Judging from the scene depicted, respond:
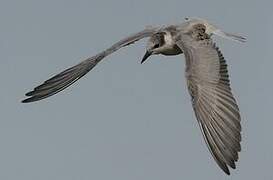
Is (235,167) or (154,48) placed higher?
(154,48)

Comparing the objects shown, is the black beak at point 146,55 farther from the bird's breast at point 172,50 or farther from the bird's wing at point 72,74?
the bird's wing at point 72,74

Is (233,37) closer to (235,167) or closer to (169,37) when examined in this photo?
(169,37)

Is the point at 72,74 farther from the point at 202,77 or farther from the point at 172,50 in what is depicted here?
the point at 202,77

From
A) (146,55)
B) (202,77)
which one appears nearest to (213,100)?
(202,77)

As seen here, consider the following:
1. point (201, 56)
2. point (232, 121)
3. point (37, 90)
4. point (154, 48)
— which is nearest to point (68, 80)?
point (37, 90)

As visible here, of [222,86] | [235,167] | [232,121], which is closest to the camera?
[235,167]

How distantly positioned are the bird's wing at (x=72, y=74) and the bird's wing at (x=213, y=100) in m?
1.91

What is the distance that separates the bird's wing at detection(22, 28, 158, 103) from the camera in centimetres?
1440

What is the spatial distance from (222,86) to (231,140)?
1261 mm

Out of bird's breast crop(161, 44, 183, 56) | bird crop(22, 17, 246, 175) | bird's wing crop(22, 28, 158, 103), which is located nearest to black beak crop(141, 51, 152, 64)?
bird crop(22, 17, 246, 175)

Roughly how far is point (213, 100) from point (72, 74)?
3.64 m

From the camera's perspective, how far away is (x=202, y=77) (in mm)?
12867

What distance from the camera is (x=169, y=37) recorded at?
48.3 ft

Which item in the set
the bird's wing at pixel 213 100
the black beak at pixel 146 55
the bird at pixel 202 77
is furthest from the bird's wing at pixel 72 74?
the bird's wing at pixel 213 100
